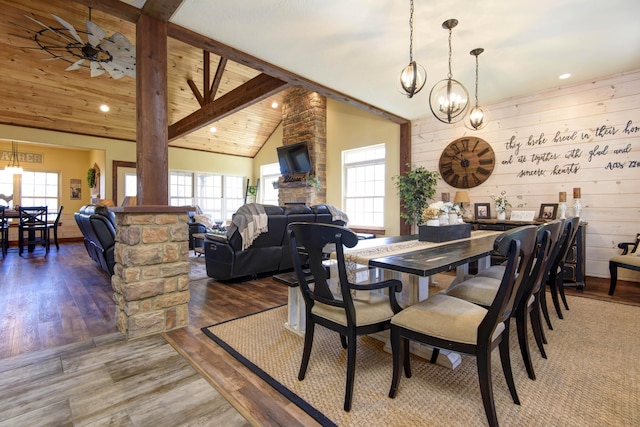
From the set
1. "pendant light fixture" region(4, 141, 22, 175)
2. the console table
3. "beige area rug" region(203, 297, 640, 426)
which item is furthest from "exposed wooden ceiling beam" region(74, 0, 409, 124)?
"pendant light fixture" region(4, 141, 22, 175)

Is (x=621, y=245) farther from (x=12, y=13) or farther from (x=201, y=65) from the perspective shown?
(x=12, y=13)

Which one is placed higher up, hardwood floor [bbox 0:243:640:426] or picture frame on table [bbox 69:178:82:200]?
picture frame on table [bbox 69:178:82:200]

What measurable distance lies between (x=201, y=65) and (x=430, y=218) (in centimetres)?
623

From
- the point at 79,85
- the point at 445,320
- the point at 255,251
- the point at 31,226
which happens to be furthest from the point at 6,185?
the point at 445,320

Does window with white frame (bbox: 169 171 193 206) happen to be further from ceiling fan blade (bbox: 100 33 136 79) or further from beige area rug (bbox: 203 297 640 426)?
beige area rug (bbox: 203 297 640 426)

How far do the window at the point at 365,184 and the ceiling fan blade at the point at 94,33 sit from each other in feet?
15.8

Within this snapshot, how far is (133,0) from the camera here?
239 centimetres

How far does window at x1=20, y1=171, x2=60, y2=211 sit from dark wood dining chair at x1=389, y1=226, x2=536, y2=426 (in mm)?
10909

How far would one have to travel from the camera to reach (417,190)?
17.5 ft

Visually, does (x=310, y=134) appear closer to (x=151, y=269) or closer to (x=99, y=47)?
(x=99, y=47)

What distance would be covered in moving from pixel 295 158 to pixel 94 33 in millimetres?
4579

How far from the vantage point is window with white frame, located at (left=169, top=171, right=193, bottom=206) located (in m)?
9.00

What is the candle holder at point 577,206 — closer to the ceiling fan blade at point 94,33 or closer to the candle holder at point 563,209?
the candle holder at point 563,209

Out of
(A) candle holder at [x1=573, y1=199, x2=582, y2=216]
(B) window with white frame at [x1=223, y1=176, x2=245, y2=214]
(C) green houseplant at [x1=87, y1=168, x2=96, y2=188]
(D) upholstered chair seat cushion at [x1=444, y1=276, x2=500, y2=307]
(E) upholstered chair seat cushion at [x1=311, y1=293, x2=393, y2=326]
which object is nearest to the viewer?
(E) upholstered chair seat cushion at [x1=311, y1=293, x2=393, y2=326]
